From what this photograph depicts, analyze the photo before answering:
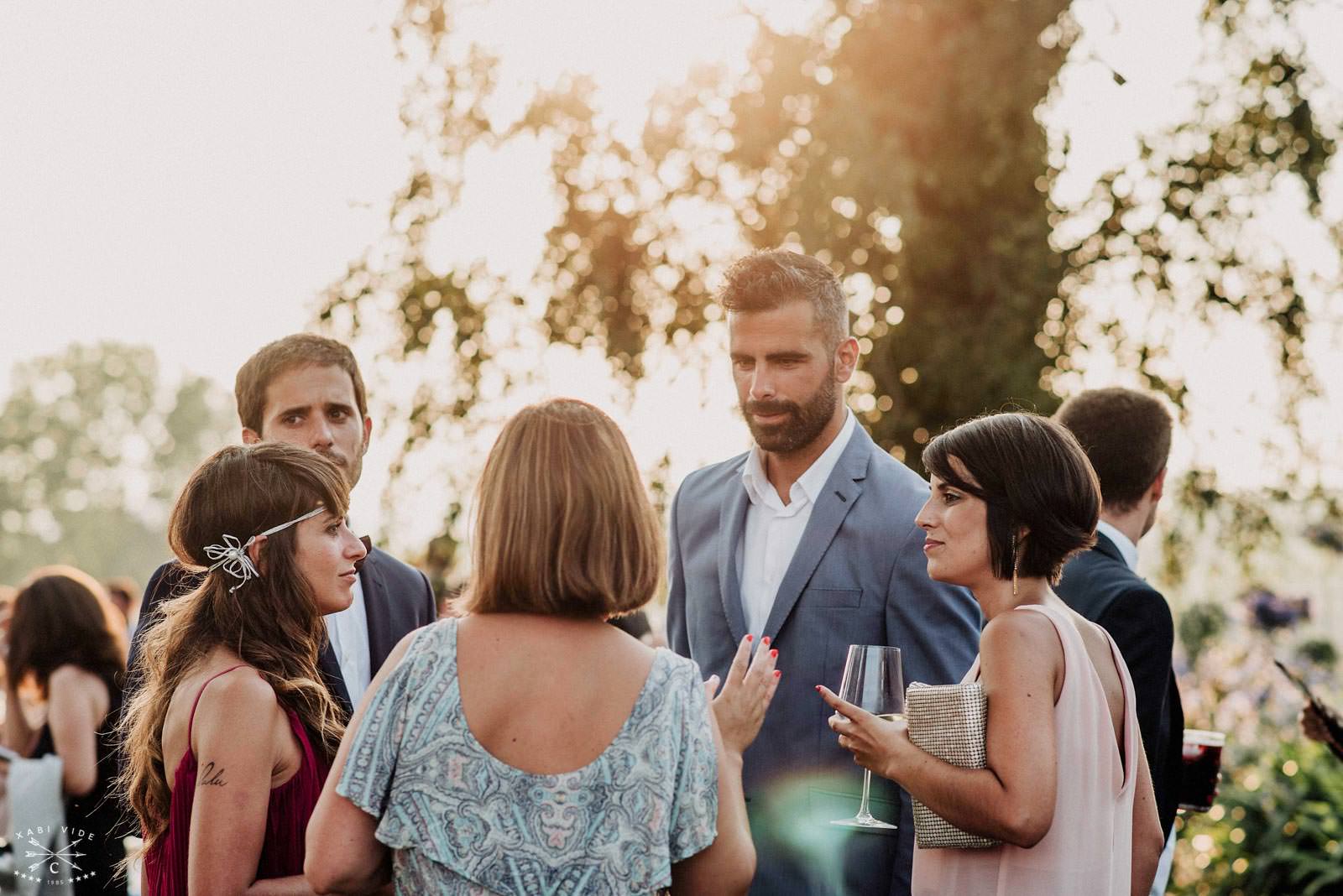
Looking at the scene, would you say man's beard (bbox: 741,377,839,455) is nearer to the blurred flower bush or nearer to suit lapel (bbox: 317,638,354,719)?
suit lapel (bbox: 317,638,354,719)

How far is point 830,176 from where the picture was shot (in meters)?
6.56

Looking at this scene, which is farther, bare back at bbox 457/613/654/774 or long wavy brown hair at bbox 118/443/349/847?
long wavy brown hair at bbox 118/443/349/847

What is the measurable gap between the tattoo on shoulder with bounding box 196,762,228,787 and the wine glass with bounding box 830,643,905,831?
1.27 m

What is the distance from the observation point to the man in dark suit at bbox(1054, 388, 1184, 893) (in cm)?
342

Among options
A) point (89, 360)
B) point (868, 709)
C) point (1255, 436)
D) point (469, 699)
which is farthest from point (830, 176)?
point (89, 360)

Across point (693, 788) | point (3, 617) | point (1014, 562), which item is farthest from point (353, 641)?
point (3, 617)

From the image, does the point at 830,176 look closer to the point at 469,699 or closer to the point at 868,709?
the point at 868,709

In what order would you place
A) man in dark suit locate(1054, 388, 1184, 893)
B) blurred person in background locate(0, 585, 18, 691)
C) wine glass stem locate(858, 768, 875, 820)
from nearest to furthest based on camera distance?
1. wine glass stem locate(858, 768, 875, 820)
2. man in dark suit locate(1054, 388, 1184, 893)
3. blurred person in background locate(0, 585, 18, 691)

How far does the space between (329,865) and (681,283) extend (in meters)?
5.34

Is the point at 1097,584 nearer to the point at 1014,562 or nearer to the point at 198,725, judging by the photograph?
the point at 1014,562

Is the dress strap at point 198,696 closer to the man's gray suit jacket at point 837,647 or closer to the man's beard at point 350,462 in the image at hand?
the man's beard at point 350,462

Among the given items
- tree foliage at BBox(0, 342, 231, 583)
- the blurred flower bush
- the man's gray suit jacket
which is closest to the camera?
the man's gray suit jacket

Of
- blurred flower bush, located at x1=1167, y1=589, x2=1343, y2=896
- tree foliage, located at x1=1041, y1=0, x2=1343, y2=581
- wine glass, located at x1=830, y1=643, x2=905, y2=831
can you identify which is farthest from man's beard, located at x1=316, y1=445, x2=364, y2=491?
blurred flower bush, located at x1=1167, y1=589, x2=1343, y2=896

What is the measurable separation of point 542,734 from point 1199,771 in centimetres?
231
